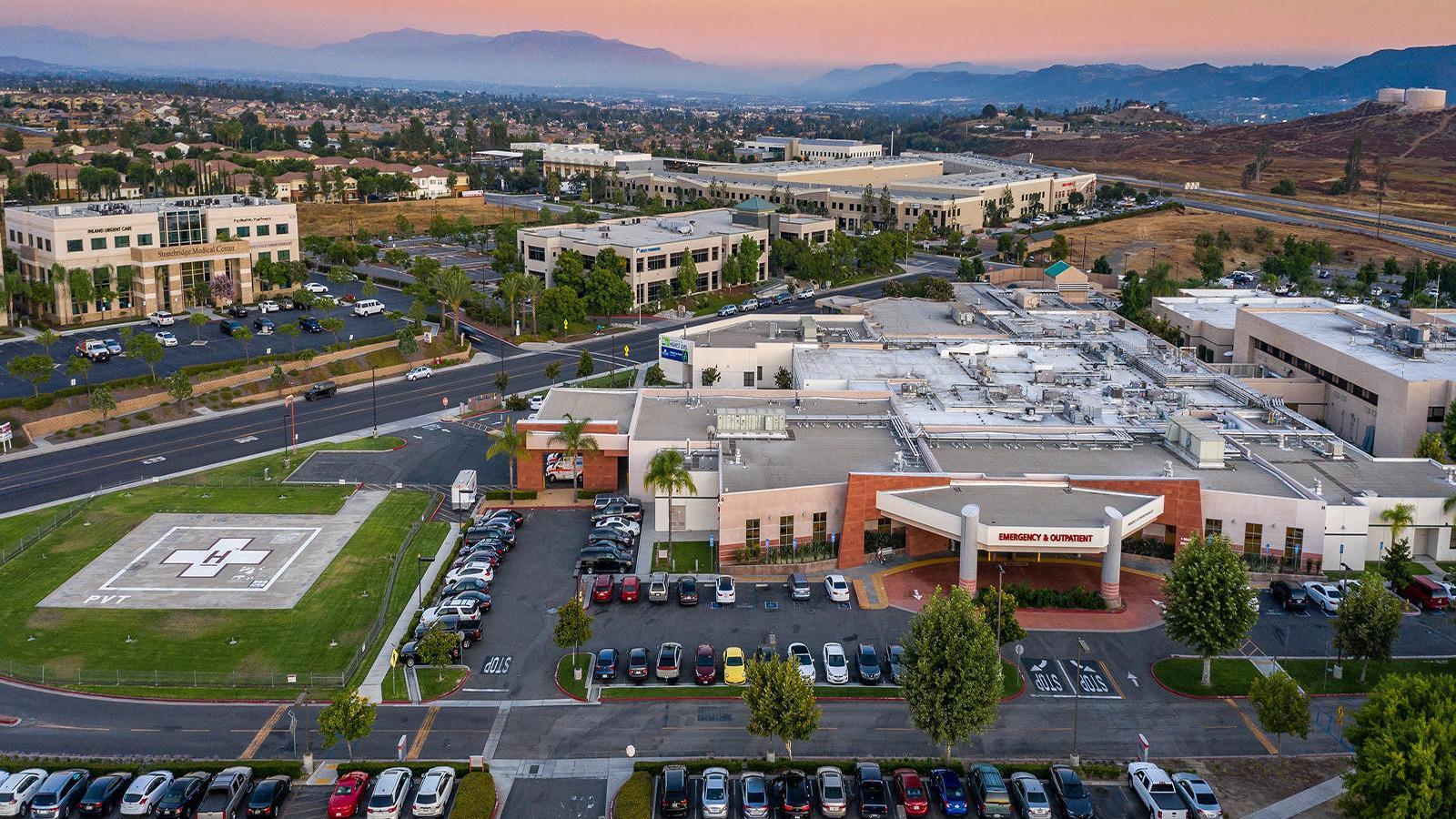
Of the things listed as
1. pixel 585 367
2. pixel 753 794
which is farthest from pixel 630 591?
pixel 585 367


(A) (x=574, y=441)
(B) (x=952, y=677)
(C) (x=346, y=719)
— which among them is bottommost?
(C) (x=346, y=719)

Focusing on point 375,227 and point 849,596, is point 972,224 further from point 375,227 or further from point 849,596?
point 849,596

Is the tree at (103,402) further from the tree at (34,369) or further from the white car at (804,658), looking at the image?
the white car at (804,658)

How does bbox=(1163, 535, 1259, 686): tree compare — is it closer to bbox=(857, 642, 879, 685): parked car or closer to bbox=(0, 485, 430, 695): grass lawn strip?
bbox=(857, 642, 879, 685): parked car

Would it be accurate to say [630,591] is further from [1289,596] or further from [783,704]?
[1289,596]

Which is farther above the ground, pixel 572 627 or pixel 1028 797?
pixel 572 627

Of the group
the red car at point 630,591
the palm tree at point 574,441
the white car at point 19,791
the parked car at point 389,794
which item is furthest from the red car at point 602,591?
the white car at point 19,791

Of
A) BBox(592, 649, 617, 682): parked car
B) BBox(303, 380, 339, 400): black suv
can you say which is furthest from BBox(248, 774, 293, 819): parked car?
BBox(303, 380, 339, 400): black suv
